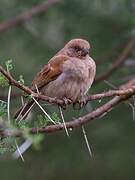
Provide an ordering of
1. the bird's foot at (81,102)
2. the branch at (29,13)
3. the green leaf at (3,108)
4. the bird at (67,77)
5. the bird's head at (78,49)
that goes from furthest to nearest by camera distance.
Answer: the branch at (29,13) → the bird's head at (78,49) → the bird at (67,77) → the bird's foot at (81,102) → the green leaf at (3,108)

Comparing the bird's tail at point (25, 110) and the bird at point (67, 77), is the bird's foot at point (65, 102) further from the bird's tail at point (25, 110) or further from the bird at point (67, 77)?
the bird's tail at point (25, 110)

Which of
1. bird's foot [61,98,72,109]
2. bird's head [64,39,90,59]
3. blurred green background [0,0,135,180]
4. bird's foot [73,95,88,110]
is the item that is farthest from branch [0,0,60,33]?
bird's foot [61,98,72,109]

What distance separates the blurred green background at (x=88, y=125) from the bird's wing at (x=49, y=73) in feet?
10.4

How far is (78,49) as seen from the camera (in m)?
5.80

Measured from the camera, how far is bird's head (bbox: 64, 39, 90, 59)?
227 inches

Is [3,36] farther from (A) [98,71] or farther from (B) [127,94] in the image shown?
(B) [127,94]

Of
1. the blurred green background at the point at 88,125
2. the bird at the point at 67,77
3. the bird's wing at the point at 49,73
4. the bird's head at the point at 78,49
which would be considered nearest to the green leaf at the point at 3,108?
the bird at the point at 67,77

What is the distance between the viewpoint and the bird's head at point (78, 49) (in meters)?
5.78

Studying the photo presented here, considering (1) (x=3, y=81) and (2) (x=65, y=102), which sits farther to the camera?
(2) (x=65, y=102)

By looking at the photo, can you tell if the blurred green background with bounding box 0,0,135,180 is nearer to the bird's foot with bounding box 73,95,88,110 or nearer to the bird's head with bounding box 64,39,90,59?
the bird's head with bounding box 64,39,90,59

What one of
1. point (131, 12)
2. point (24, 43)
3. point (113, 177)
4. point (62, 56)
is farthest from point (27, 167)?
point (62, 56)

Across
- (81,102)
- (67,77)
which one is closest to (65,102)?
(81,102)

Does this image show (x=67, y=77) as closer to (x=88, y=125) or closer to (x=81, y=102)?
(x=81, y=102)

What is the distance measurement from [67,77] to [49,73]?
178 millimetres
